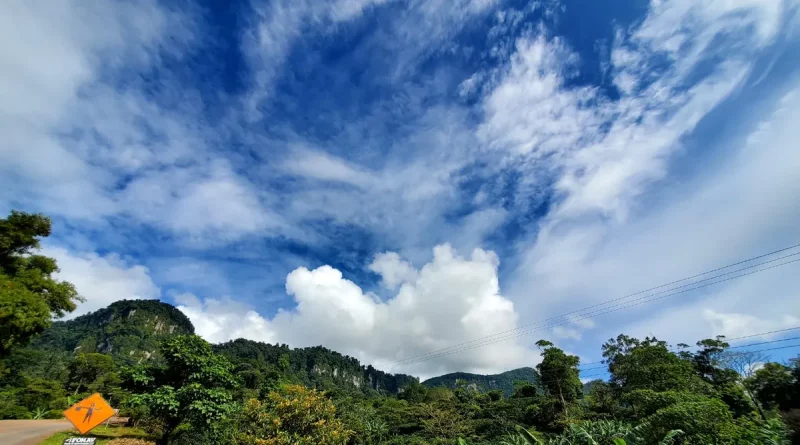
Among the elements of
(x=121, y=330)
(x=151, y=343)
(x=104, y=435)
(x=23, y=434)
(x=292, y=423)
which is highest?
(x=121, y=330)

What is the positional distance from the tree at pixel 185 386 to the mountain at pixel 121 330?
106321 mm

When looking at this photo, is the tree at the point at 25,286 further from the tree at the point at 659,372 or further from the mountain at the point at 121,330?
the mountain at the point at 121,330

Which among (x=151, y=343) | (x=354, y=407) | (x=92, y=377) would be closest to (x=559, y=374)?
(x=354, y=407)

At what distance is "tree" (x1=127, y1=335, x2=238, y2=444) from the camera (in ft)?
53.3

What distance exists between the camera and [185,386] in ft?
55.0

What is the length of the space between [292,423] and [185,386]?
20.3 ft

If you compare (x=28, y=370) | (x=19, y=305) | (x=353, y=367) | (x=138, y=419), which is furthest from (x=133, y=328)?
(x=19, y=305)

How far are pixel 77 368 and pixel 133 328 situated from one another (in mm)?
114136

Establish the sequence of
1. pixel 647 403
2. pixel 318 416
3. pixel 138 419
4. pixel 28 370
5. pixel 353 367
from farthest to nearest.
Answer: pixel 353 367 → pixel 28 370 → pixel 138 419 → pixel 647 403 → pixel 318 416

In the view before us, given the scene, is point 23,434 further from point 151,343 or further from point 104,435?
point 151,343

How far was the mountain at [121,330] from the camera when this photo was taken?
122 meters

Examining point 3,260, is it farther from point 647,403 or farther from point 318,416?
point 647,403

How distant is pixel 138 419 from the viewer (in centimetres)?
2428

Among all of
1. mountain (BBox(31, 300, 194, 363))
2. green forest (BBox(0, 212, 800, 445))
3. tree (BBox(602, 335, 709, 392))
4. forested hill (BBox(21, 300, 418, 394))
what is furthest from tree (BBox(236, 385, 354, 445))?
mountain (BBox(31, 300, 194, 363))
